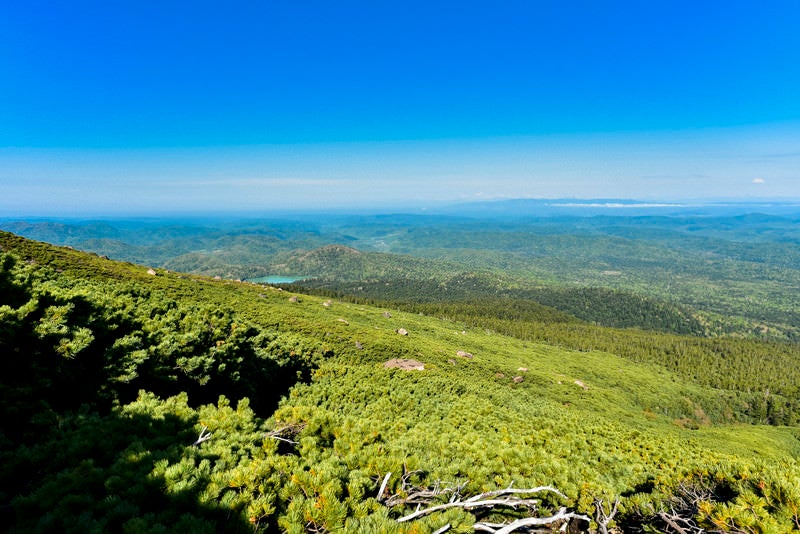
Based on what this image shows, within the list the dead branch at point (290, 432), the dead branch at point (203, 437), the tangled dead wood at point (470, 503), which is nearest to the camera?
the tangled dead wood at point (470, 503)

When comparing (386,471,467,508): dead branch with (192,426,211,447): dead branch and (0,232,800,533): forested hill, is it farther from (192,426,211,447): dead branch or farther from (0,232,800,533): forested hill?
(192,426,211,447): dead branch

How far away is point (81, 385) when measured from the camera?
8.44 metres

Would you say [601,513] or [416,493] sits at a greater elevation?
[416,493]

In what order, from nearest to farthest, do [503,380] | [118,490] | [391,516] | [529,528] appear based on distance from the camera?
[118,490] < [391,516] < [529,528] < [503,380]

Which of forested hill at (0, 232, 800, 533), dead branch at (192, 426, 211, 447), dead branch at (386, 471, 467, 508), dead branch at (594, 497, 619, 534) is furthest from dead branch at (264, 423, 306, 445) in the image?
dead branch at (594, 497, 619, 534)

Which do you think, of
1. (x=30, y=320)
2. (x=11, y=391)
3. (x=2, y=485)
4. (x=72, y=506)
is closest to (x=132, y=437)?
(x=2, y=485)

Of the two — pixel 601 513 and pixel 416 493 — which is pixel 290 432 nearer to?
pixel 416 493

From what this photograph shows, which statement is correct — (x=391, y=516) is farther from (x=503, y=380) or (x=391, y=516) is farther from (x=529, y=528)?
(x=503, y=380)

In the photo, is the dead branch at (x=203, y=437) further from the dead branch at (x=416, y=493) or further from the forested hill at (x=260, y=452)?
the dead branch at (x=416, y=493)

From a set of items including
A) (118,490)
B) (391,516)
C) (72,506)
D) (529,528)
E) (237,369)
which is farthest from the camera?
(237,369)

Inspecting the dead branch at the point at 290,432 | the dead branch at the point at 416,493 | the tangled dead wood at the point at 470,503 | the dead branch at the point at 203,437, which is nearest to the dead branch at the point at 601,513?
the tangled dead wood at the point at 470,503

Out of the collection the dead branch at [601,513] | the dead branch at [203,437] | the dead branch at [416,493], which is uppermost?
the dead branch at [203,437]

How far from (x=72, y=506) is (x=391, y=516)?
4684mm

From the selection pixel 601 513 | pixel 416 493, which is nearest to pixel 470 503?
pixel 416 493
